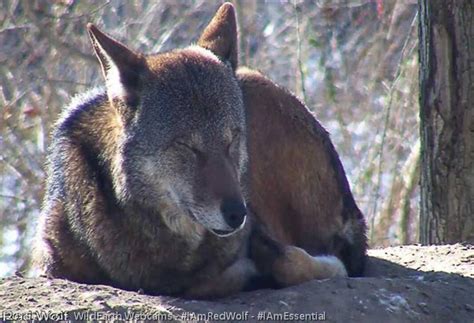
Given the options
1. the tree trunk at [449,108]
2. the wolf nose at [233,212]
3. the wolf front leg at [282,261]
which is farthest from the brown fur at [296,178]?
the wolf nose at [233,212]

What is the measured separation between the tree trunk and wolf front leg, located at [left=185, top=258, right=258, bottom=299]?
1903mm

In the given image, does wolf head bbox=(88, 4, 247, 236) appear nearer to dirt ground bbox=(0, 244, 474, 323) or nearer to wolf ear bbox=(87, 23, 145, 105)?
wolf ear bbox=(87, 23, 145, 105)

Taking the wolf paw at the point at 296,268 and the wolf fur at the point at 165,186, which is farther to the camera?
the wolf paw at the point at 296,268

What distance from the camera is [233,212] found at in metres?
4.93

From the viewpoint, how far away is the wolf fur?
204 inches

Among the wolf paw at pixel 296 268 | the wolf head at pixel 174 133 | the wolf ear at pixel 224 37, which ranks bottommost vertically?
the wolf paw at pixel 296 268

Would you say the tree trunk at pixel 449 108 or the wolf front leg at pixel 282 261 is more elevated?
the tree trunk at pixel 449 108

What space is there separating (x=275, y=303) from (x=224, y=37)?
1418 mm

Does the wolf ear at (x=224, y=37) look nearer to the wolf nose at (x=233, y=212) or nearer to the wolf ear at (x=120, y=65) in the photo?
the wolf ear at (x=120, y=65)

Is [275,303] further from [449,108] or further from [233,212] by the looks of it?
[449,108]

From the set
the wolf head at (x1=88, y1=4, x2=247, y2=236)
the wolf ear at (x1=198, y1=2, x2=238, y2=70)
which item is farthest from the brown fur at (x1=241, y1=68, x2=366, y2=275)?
the wolf head at (x1=88, y1=4, x2=247, y2=236)

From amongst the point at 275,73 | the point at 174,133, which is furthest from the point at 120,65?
the point at 275,73

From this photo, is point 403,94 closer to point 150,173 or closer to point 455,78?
point 455,78

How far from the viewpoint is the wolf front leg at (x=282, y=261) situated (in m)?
5.54
